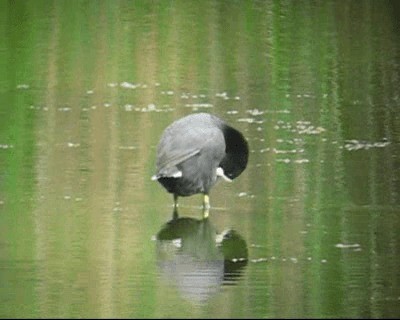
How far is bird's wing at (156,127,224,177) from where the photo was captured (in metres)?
10.1

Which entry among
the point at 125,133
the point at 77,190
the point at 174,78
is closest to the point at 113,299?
the point at 77,190

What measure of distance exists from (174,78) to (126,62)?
1.36 m

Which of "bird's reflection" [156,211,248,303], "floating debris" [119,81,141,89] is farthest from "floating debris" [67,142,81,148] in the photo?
"floating debris" [119,81,141,89]

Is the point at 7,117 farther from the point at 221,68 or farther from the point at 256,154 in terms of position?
the point at 221,68

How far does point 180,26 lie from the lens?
2142 cm

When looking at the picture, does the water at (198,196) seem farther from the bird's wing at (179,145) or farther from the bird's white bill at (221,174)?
the bird's wing at (179,145)

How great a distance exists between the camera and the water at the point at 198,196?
8148 millimetres

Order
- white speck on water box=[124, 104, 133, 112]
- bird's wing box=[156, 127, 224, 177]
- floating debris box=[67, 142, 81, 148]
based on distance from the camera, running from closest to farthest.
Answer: bird's wing box=[156, 127, 224, 177] → floating debris box=[67, 142, 81, 148] → white speck on water box=[124, 104, 133, 112]

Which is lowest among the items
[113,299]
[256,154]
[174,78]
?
[113,299]

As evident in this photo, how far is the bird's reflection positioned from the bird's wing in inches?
12.1

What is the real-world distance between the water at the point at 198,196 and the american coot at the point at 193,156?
0.66 feet

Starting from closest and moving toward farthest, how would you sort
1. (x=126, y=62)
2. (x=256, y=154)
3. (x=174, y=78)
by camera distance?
(x=256, y=154) → (x=174, y=78) → (x=126, y=62)

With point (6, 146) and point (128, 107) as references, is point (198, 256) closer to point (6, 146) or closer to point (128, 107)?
point (6, 146)

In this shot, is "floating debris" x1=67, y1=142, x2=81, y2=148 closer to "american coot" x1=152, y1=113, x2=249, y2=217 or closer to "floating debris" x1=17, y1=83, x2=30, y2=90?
"american coot" x1=152, y1=113, x2=249, y2=217
